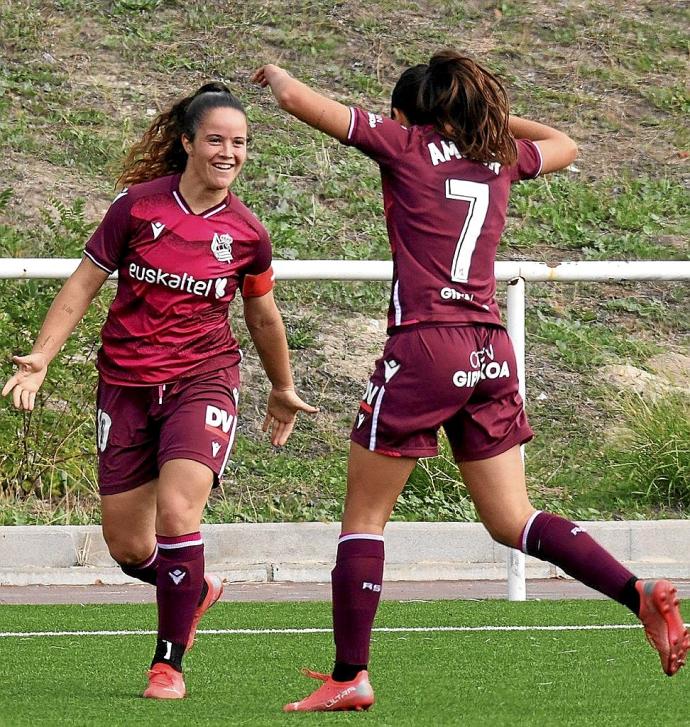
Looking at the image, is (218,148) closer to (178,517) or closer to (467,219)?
(467,219)

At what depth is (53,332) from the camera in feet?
16.0

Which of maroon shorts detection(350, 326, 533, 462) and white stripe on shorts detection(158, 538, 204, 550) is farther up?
maroon shorts detection(350, 326, 533, 462)

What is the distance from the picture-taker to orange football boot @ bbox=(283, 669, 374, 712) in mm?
4285

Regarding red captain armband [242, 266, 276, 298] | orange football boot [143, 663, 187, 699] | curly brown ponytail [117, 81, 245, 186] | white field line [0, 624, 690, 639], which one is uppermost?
curly brown ponytail [117, 81, 245, 186]

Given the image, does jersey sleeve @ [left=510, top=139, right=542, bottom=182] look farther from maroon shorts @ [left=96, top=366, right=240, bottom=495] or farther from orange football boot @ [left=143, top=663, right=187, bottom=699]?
orange football boot @ [left=143, top=663, right=187, bottom=699]

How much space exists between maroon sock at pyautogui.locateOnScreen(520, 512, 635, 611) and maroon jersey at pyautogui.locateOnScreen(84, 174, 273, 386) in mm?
1268

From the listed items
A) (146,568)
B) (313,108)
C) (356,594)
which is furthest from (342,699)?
(313,108)

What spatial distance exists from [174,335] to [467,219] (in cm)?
118

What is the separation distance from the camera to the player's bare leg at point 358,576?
4.29 m

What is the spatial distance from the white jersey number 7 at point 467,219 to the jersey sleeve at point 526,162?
0.19m

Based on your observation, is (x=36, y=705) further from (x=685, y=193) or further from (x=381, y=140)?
(x=685, y=193)

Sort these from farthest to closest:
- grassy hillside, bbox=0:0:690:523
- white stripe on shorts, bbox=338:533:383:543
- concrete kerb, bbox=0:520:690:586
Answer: grassy hillside, bbox=0:0:690:523 → concrete kerb, bbox=0:520:690:586 → white stripe on shorts, bbox=338:533:383:543

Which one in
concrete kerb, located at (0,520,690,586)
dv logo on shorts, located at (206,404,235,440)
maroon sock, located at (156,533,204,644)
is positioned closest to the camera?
maroon sock, located at (156,533,204,644)

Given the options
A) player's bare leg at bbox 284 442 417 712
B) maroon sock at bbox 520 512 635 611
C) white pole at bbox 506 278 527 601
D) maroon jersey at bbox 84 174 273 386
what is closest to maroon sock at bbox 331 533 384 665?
player's bare leg at bbox 284 442 417 712
